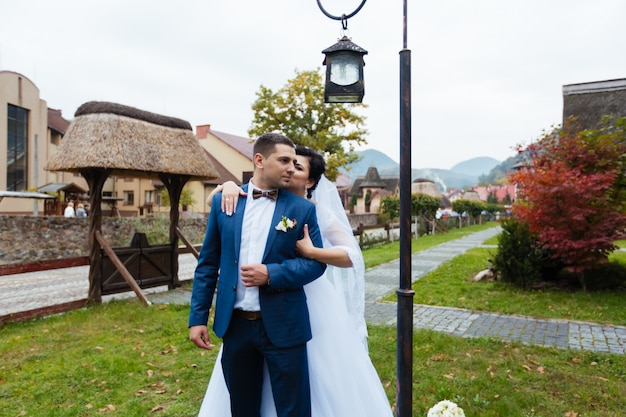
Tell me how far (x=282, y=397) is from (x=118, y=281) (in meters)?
7.79

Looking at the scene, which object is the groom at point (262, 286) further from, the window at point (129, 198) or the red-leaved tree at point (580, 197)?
the window at point (129, 198)

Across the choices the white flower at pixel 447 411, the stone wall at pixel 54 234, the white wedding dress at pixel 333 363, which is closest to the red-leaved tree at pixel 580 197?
the white wedding dress at pixel 333 363

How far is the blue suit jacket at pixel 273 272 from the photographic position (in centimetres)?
245

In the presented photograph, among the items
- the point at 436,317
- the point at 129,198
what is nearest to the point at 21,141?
the point at 129,198

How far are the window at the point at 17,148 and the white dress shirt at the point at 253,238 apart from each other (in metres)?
33.5

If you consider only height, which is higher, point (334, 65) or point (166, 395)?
point (334, 65)

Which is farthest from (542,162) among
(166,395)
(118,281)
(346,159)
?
(346,159)

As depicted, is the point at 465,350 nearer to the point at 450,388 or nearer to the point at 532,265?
the point at 450,388

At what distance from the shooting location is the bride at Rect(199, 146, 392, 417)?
2809mm

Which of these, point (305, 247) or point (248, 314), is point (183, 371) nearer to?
point (248, 314)

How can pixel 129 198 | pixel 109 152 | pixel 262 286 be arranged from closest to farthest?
1. pixel 262 286
2. pixel 109 152
3. pixel 129 198

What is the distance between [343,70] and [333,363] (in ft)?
7.10

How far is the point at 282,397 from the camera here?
2.48m

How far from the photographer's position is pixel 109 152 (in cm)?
848
